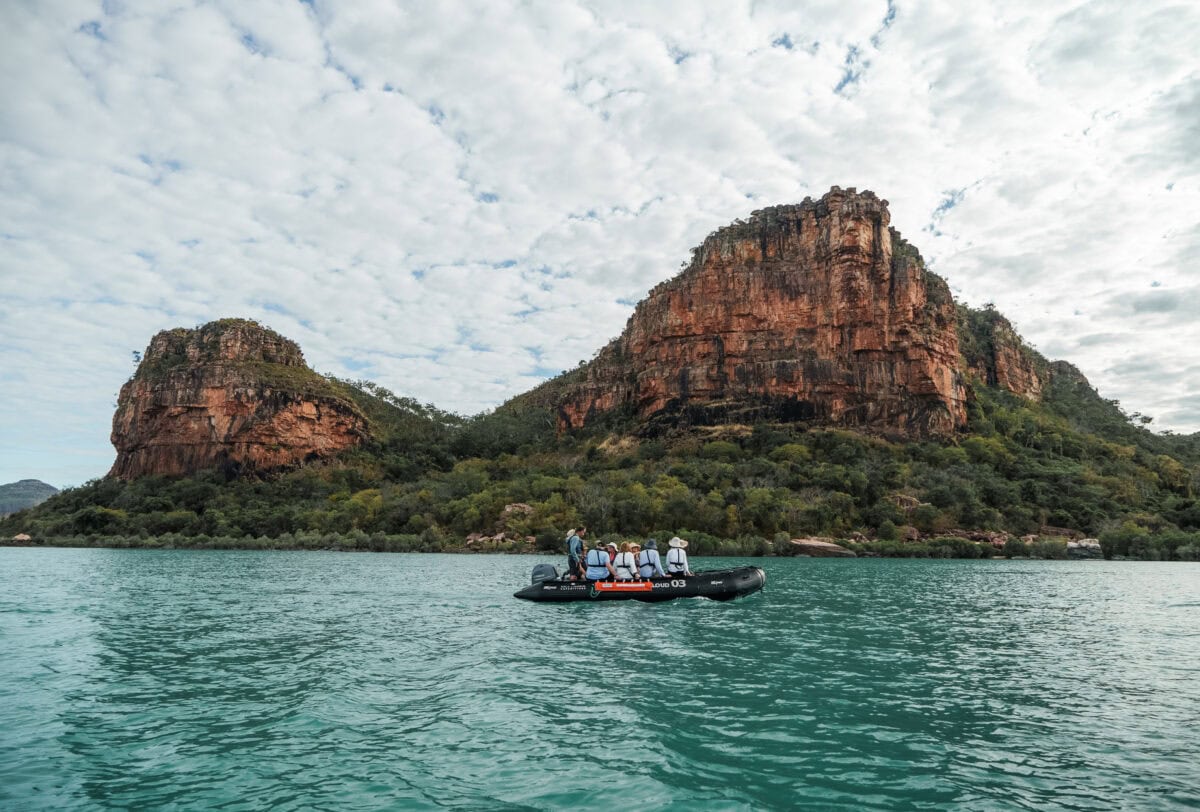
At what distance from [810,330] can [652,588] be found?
102 m

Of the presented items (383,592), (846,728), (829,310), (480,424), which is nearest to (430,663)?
(846,728)

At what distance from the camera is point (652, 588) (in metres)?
29.0

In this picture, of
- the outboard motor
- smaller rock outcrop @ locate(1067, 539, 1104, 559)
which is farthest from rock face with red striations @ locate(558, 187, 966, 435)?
the outboard motor

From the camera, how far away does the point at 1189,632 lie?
22781mm

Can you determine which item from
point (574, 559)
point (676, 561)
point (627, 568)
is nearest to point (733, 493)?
point (676, 561)

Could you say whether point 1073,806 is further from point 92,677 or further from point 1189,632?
point 1189,632

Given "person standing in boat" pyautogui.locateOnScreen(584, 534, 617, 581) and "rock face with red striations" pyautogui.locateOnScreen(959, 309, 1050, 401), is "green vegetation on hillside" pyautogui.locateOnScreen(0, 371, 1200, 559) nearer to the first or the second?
"rock face with red striations" pyautogui.locateOnScreen(959, 309, 1050, 401)

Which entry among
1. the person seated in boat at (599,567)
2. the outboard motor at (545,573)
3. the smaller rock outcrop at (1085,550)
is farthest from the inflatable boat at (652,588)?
the smaller rock outcrop at (1085,550)

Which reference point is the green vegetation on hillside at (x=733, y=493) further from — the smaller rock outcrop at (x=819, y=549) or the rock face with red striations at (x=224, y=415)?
the rock face with red striations at (x=224, y=415)

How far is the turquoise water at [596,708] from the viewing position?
29.9 ft

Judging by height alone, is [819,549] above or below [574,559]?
below

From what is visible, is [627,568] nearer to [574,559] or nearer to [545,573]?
[574,559]

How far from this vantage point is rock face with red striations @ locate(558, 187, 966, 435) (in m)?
115

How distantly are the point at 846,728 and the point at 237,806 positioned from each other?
28.7ft
